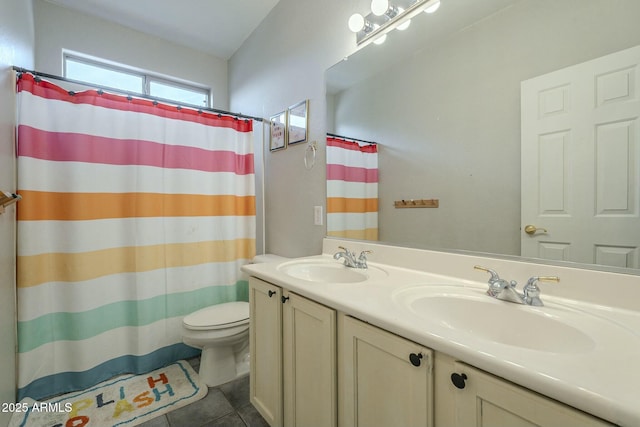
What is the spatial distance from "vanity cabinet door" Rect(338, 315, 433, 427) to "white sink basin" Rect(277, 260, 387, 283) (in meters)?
0.43

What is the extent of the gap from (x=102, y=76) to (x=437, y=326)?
10.2ft

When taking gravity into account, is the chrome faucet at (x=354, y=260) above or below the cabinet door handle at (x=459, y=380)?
above

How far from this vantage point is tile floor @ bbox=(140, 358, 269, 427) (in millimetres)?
1417

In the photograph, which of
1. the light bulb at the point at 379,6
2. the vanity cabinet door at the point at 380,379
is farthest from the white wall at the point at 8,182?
the light bulb at the point at 379,6

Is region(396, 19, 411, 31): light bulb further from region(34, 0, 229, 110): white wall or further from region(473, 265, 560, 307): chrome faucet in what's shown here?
region(34, 0, 229, 110): white wall

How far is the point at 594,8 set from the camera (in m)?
0.83

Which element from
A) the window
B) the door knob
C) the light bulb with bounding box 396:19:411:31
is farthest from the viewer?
the window

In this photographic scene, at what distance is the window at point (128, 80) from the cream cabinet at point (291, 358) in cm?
169

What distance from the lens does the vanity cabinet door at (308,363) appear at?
0.96 meters

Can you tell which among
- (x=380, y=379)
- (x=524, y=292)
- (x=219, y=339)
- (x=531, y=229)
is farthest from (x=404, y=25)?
(x=219, y=339)

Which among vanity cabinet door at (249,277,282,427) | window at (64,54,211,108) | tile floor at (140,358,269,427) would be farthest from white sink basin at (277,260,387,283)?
window at (64,54,211,108)

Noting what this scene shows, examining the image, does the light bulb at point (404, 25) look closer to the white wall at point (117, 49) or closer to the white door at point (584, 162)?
the white door at point (584, 162)

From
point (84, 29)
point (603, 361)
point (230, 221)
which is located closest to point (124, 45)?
point (84, 29)

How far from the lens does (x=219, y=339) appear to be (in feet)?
5.41
